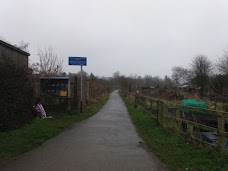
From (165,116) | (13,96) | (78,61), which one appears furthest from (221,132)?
(78,61)

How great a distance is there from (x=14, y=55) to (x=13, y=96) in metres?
4.59

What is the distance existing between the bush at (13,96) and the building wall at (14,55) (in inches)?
36.1

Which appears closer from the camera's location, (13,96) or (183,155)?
(183,155)

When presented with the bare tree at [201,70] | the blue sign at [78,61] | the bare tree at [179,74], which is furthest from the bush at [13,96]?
the bare tree at [179,74]

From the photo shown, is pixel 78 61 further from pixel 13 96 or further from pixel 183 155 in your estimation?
pixel 183 155

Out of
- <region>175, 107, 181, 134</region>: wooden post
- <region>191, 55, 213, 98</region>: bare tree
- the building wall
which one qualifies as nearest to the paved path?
<region>175, 107, 181, 134</region>: wooden post

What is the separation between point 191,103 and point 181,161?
1019 cm

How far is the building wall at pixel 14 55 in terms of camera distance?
42.5ft

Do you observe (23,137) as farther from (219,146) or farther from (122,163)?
(219,146)

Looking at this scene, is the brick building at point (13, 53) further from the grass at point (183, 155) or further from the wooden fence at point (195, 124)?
the grass at point (183, 155)

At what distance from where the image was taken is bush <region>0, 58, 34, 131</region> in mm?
10086

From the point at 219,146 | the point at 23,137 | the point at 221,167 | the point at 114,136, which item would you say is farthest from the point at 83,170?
the point at 114,136

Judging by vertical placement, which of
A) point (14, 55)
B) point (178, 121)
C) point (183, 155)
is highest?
point (14, 55)

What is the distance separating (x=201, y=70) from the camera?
63.7 meters
